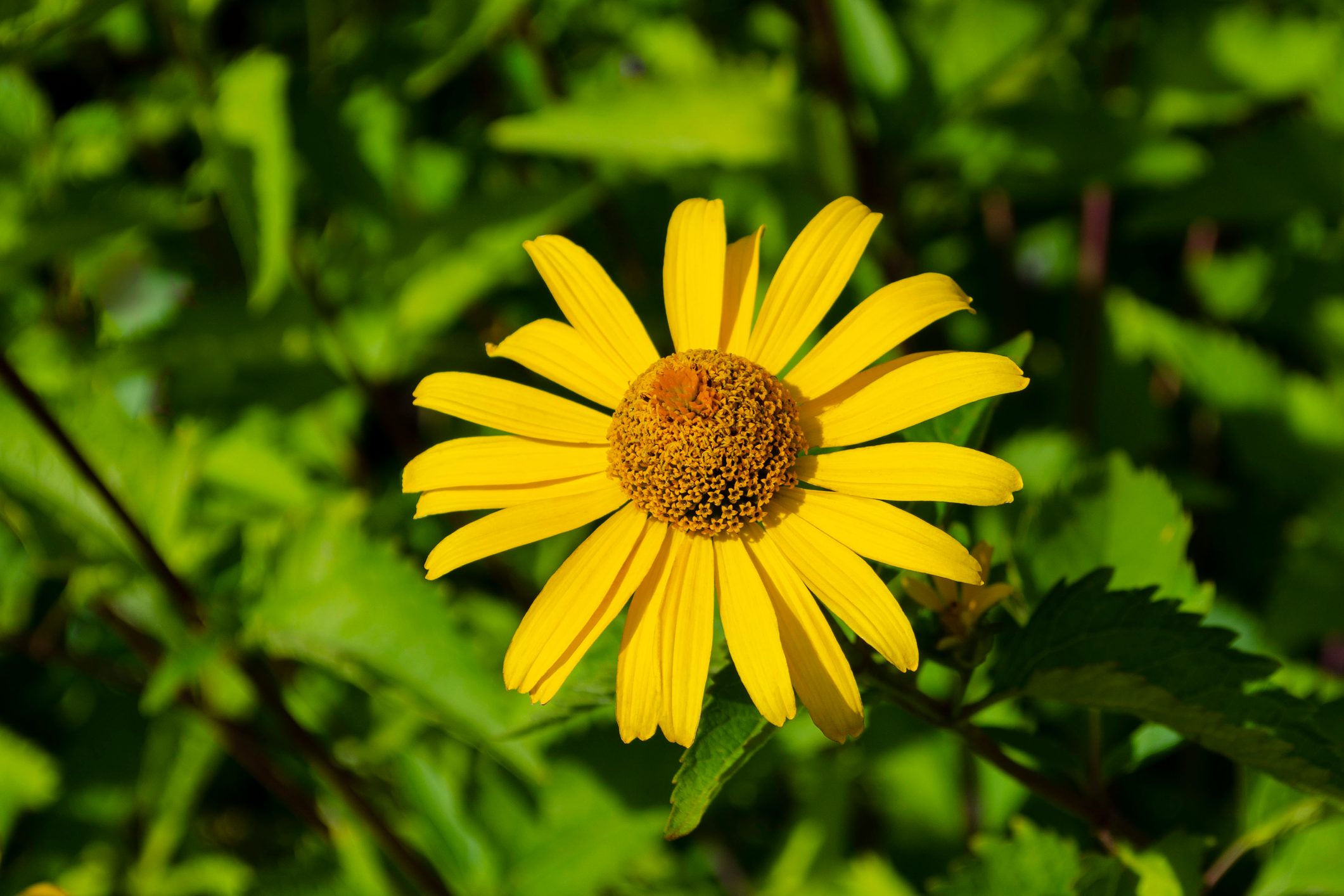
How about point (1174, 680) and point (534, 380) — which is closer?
point (1174, 680)

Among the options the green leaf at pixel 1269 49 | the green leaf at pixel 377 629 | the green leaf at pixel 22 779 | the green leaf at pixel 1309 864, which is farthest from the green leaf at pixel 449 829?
the green leaf at pixel 1269 49

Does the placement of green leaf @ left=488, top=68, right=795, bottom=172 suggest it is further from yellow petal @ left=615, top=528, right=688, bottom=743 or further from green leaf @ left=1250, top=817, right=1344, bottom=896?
green leaf @ left=1250, top=817, right=1344, bottom=896

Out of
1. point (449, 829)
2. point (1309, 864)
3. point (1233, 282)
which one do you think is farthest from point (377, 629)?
point (1233, 282)

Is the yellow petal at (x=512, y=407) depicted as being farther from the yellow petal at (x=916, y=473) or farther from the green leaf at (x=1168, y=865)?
the green leaf at (x=1168, y=865)

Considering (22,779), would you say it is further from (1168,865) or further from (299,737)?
(1168,865)

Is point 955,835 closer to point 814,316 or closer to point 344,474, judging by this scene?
point 814,316

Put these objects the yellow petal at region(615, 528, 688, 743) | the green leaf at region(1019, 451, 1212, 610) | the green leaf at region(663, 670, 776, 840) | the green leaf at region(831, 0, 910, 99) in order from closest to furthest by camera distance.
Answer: the green leaf at region(663, 670, 776, 840), the yellow petal at region(615, 528, 688, 743), the green leaf at region(1019, 451, 1212, 610), the green leaf at region(831, 0, 910, 99)

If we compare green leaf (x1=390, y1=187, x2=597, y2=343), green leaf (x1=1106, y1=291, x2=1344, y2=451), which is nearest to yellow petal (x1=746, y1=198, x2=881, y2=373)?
green leaf (x1=390, y1=187, x2=597, y2=343)
